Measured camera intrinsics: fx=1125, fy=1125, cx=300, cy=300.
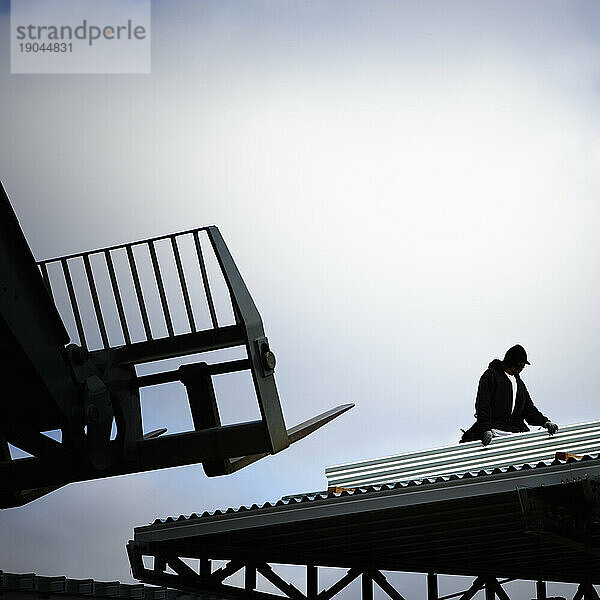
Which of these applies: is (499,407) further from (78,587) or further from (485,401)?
(78,587)

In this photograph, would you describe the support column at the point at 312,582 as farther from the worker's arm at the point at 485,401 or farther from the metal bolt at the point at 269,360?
the metal bolt at the point at 269,360

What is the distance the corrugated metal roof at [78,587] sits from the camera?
764 cm

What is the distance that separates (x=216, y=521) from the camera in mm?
12961

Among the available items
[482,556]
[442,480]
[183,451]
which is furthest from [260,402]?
[482,556]

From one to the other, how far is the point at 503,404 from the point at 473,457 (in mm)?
792

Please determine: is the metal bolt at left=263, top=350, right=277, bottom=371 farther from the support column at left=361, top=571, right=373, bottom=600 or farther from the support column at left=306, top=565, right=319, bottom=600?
the support column at left=361, top=571, right=373, bottom=600

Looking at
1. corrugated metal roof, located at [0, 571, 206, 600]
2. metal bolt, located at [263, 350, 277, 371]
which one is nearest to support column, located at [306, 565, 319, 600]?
corrugated metal roof, located at [0, 571, 206, 600]

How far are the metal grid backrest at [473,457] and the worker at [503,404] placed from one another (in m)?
0.16

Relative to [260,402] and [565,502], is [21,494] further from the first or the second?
[565,502]

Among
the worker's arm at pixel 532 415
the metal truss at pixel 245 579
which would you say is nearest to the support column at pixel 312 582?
the metal truss at pixel 245 579

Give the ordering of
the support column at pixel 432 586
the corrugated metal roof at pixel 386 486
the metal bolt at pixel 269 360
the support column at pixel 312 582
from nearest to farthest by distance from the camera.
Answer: the metal bolt at pixel 269 360, the corrugated metal roof at pixel 386 486, the support column at pixel 312 582, the support column at pixel 432 586

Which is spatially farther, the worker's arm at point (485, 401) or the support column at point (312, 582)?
the support column at point (312, 582)

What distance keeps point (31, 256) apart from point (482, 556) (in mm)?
8956

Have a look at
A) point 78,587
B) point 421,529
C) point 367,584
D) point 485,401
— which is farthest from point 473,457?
point 78,587
